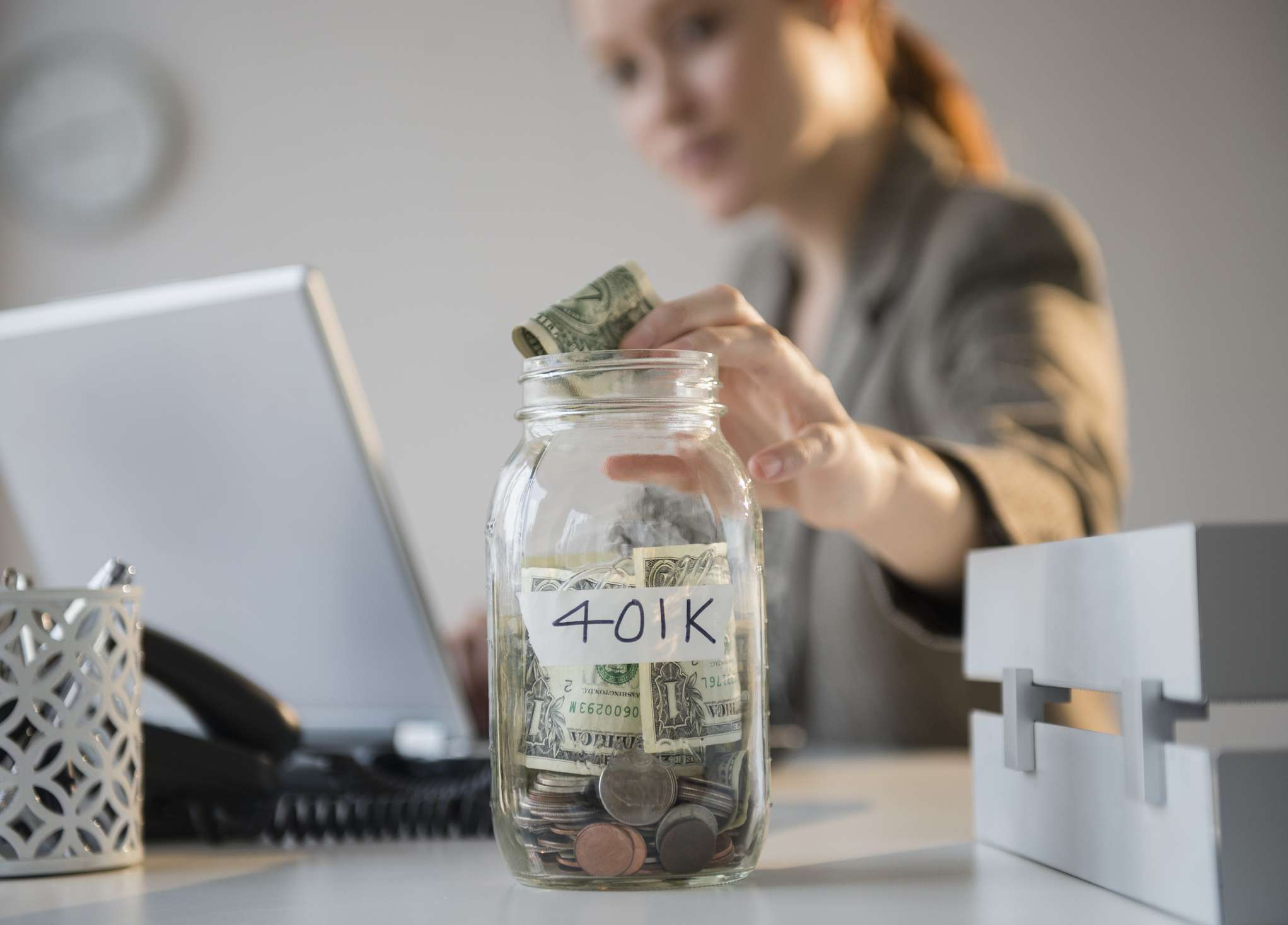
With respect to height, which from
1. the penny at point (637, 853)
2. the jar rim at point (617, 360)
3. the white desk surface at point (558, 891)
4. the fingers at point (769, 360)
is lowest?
the white desk surface at point (558, 891)

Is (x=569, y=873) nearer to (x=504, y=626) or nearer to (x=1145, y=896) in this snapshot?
(x=504, y=626)

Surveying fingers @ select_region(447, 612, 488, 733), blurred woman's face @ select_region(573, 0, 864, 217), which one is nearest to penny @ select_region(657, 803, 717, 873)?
fingers @ select_region(447, 612, 488, 733)

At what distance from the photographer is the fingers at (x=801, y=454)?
21.7 inches


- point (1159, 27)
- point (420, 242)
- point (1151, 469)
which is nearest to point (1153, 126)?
point (1159, 27)

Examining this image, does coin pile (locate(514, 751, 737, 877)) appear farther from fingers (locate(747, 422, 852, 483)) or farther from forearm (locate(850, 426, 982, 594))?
forearm (locate(850, 426, 982, 594))

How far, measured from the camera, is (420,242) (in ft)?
9.80

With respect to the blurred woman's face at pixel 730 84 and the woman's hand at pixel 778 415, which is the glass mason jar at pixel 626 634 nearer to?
Answer: the woman's hand at pixel 778 415

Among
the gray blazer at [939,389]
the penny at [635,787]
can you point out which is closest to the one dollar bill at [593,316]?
the penny at [635,787]

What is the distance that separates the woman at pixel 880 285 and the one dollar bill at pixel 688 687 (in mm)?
507

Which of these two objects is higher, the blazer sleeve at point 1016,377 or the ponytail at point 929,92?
the ponytail at point 929,92

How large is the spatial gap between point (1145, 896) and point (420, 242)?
8.95ft

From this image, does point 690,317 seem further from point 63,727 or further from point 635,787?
point 63,727

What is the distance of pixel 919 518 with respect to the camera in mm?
875

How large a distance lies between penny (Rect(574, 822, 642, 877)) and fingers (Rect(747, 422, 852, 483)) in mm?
172
